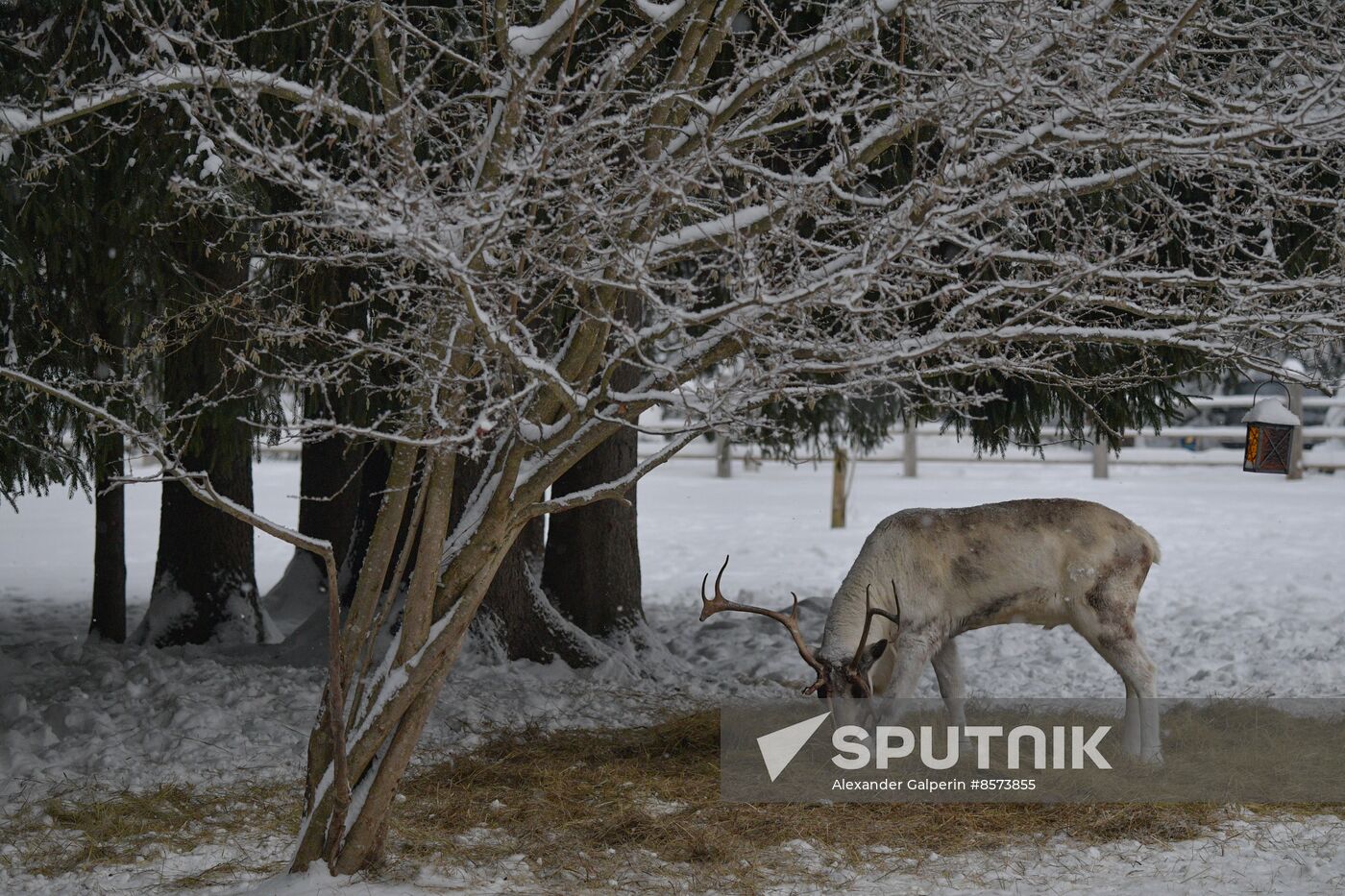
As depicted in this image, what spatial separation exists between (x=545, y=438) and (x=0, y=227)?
267 centimetres

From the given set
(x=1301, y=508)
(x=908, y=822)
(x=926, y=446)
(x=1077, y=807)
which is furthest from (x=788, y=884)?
(x=926, y=446)

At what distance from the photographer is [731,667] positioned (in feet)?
29.9

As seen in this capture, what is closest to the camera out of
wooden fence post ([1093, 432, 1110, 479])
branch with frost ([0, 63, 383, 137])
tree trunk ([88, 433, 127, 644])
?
branch with frost ([0, 63, 383, 137])

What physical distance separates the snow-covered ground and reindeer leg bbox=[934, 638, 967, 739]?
140 cm

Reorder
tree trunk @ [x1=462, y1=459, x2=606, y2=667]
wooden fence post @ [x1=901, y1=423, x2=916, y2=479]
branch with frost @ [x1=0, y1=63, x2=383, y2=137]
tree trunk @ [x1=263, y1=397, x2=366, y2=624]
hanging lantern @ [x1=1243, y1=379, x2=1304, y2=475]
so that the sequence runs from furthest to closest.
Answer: wooden fence post @ [x1=901, y1=423, x2=916, y2=479], tree trunk @ [x1=263, y1=397, x2=366, y2=624], tree trunk @ [x1=462, y1=459, x2=606, y2=667], hanging lantern @ [x1=1243, y1=379, x2=1304, y2=475], branch with frost @ [x1=0, y1=63, x2=383, y2=137]

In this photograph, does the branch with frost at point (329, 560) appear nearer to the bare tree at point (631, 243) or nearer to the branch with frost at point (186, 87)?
the bare tree at point (631, 243)

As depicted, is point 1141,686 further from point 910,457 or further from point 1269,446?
point 910,457

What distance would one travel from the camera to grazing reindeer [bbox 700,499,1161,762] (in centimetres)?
606

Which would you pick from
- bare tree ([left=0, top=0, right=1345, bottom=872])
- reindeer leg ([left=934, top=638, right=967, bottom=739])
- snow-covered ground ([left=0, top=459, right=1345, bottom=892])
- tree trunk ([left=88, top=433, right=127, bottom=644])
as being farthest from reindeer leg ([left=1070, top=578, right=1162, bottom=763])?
tree trunk ([left=88, top=433, right=127, bottom=644])

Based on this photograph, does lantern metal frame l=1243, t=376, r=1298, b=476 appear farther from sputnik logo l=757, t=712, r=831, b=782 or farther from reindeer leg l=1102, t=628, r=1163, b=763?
sputnik logo l=757, t=712, r=831, b=782

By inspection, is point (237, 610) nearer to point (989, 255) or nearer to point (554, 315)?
point (554, 315)

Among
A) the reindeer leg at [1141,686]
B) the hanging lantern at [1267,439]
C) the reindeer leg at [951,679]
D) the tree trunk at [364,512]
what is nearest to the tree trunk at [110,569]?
the tree trunk at [364,512]

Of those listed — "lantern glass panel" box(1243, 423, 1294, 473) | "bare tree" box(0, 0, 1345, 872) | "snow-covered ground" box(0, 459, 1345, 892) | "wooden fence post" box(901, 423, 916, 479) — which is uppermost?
"bare tree" box(0, 0, 1345, 872)

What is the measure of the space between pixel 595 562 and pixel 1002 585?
3561 mm
